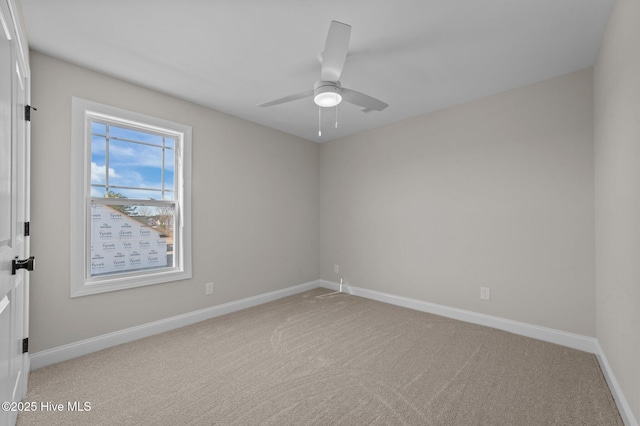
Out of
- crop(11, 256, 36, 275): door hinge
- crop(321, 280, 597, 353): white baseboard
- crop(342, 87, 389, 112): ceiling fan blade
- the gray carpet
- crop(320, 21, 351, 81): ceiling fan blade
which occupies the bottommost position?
the gray carpet

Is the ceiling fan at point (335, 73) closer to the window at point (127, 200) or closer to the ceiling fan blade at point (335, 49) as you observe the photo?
the ceiling fan blade at point (335, 49)

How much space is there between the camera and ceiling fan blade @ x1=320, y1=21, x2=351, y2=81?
1.63m

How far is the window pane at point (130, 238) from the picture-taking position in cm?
271

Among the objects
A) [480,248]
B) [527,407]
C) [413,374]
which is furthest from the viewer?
[480,248]

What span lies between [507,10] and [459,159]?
1733 mm

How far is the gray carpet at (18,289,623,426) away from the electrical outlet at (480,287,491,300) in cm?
32

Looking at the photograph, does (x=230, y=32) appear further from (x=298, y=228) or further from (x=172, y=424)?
(x=298, y=228)

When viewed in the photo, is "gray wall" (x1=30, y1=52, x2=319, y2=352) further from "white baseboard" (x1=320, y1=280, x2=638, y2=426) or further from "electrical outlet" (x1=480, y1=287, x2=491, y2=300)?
"electrical outlet" (x1=480, y1=287, x2=491, y2=300)

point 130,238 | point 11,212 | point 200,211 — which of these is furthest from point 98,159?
point 11,212

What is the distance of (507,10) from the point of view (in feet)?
6.09

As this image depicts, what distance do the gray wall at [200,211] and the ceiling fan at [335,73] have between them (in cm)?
160

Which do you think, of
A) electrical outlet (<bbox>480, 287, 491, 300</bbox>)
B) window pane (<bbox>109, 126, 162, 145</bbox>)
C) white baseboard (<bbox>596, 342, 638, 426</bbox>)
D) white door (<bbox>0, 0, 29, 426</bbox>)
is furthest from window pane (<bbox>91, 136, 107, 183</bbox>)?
white baseboard (<bbox>596, 342, 638, 426</bbox>)

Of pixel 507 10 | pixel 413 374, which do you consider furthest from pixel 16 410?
pixel 507 10

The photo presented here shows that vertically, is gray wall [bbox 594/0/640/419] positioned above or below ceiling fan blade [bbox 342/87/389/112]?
below
